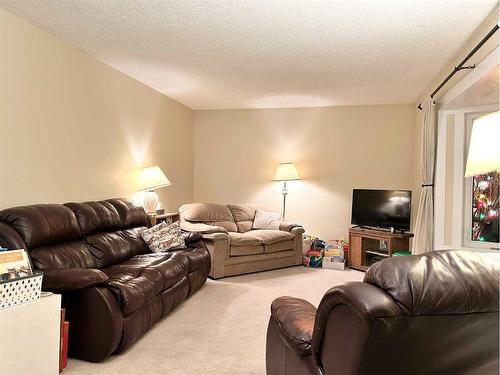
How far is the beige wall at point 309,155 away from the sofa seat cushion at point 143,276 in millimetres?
3027

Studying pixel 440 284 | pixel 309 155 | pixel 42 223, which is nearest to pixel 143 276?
pixel 42 223

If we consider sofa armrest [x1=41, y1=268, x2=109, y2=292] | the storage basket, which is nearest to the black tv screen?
sofa armrest [x1=41, y1=268, x2=109, y2=292]

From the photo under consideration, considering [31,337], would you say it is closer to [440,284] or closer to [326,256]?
[440,284]

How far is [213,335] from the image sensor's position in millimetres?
3059

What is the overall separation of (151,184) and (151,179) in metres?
0.07

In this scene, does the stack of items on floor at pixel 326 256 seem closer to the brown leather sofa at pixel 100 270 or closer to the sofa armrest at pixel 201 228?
the sofa armrest at pixel 201 228

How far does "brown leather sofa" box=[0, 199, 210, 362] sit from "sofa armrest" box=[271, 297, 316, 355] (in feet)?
3.98

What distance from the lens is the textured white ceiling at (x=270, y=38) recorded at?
272 centimetres

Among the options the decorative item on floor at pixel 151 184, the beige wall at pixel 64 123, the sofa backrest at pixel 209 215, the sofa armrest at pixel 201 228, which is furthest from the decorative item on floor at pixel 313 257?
the beige wall at pixel 64 123

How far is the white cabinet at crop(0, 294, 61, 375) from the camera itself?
2.02 m

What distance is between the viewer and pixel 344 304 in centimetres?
118

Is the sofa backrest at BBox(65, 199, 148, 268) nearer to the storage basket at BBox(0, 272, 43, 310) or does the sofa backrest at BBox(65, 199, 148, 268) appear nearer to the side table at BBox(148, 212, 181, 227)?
the side table at BBox(148, 212, 181, 227)

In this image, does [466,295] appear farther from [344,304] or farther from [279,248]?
[279,248]

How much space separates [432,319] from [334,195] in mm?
5227
